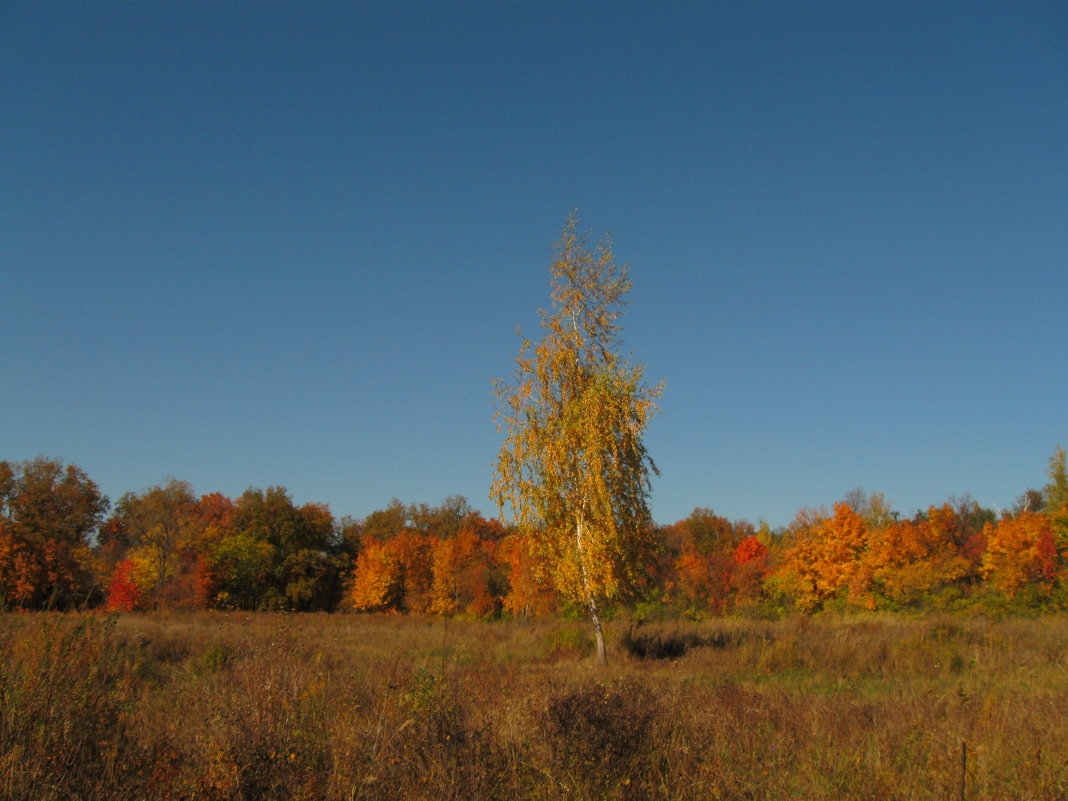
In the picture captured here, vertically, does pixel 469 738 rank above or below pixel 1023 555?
below

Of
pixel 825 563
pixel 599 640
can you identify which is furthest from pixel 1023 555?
pixel 599 640

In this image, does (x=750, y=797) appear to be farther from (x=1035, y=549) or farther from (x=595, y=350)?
(x=1035, y=549)

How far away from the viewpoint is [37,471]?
49031mm

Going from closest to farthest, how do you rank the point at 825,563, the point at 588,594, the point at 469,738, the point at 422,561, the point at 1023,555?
the point at 469,738 < the point at 588,594 < the point at 1023,555 < the point at 825,563 < the point at 422,561

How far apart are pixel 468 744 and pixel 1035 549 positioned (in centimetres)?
4049

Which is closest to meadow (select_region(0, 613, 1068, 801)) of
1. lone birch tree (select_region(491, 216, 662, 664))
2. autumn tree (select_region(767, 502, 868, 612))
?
lone birch tree (select_region(491, 216, 662, 664))

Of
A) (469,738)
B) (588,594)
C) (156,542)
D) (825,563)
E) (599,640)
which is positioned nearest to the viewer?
(469,738)

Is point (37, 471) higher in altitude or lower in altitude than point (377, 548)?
higher

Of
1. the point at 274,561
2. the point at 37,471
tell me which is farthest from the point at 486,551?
the point at 37,471

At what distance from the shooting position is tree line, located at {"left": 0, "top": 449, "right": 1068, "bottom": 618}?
116 ft

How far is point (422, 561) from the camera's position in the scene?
57531mm

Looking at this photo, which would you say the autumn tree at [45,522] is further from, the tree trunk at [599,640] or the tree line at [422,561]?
the tree trunk at [599,640]

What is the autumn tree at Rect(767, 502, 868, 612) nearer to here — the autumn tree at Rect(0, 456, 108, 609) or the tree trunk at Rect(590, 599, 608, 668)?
the tree trunk at Rect(590, 599, 608, 668)

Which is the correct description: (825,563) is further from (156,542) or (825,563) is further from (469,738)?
(156,542)
